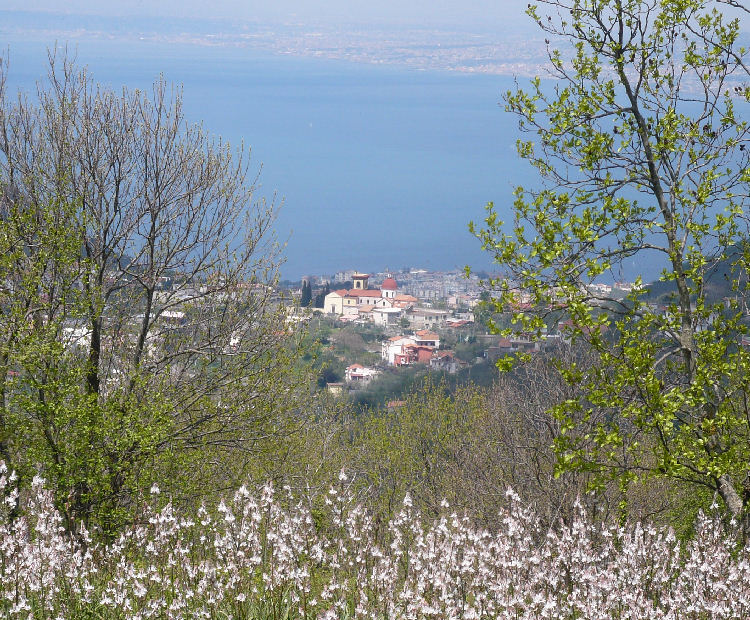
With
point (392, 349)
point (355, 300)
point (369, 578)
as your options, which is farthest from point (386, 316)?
point (369, 578)

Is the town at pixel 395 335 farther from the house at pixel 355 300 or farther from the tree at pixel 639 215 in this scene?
the tree at pixel 639 215

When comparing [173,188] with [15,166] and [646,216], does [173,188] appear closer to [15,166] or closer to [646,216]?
[15,166]

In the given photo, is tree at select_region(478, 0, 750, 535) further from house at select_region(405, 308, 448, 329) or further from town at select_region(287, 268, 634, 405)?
house at select_region(405, 308, 448, 329)

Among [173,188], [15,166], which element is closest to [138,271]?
[173,188]

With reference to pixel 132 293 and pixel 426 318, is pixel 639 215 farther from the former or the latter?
pixel 426 318

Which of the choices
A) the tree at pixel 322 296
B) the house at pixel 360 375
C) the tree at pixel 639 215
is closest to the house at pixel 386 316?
the tree at pixel 322 296

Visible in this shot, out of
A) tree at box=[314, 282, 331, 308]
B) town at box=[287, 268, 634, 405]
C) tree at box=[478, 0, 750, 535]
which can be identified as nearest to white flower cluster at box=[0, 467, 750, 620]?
tree at box=[478, 0, 750, 535]
